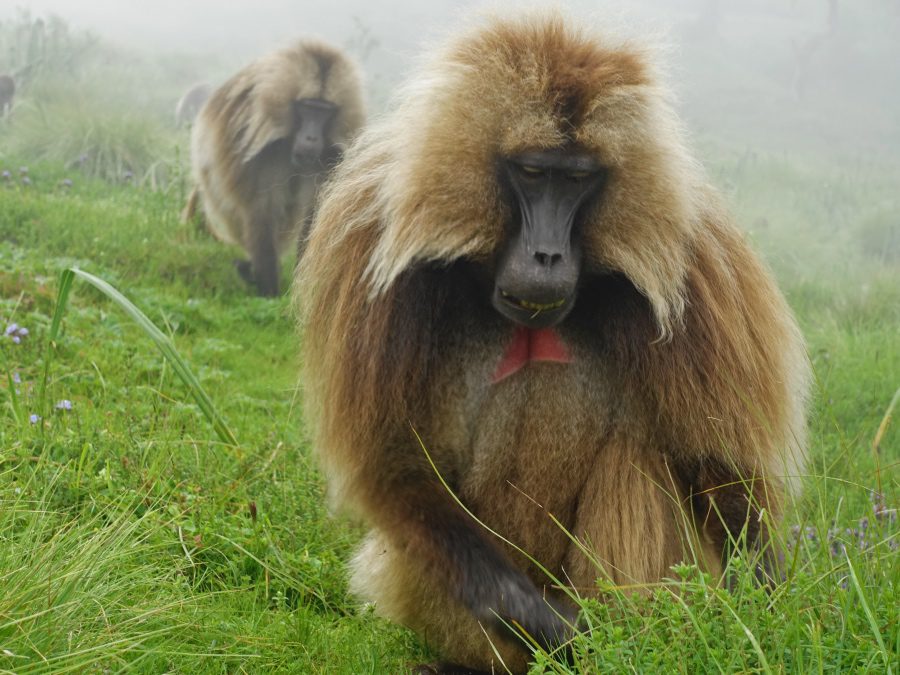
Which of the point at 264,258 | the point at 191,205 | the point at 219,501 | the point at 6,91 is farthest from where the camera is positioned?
the point at 6,91

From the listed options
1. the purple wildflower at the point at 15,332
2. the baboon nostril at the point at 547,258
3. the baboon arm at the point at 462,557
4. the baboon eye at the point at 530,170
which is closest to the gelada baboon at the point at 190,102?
the purple wildflower at the point at 15,332

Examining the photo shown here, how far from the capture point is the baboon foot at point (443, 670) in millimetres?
3162

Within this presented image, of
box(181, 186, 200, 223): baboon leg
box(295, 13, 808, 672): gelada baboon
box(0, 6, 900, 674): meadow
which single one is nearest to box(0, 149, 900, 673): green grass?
box(0, 6, 900, 674): meadow

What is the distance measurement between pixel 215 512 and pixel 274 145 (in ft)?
15.2

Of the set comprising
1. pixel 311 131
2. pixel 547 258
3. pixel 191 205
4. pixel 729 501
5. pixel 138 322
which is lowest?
pixel 191 205

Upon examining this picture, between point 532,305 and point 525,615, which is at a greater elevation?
point 532,305

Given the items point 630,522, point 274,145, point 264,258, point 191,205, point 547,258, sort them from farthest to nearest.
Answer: point 191,205 → point 274,145 → point 264,258 → point 630,522 → point 547,258

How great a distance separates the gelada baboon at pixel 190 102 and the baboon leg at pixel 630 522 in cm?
1027

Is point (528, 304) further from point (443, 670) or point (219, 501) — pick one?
point (219, 501)

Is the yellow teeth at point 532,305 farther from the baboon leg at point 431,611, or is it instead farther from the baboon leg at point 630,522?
the baboon leg at point 431,611

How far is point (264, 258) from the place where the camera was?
7508 mm

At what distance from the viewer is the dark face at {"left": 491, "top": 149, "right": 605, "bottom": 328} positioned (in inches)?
106

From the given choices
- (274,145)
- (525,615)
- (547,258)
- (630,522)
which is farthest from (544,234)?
(274,145)

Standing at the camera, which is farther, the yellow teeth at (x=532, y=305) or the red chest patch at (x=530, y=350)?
the red chest patch at (x=530, y=350)
